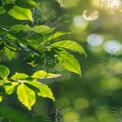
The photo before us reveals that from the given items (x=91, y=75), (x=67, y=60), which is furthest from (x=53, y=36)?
(x=91, y=75)

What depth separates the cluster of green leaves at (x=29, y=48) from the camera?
476mm

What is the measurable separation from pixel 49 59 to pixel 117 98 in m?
4.08

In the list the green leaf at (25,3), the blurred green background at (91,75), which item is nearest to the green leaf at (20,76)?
the green leaf at (25,3)

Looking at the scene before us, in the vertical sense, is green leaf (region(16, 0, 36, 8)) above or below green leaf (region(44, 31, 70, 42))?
above

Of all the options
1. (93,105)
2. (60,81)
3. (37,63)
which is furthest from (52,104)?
(37,63)

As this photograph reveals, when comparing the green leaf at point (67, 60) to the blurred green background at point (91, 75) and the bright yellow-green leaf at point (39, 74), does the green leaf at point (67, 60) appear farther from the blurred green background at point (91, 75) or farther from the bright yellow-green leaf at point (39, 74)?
the blurred green background at point (91, 75)

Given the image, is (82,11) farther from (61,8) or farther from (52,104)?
(52,104)

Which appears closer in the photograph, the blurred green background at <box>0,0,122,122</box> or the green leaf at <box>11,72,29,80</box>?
the green leaf at <box>11,72,29,80</box>

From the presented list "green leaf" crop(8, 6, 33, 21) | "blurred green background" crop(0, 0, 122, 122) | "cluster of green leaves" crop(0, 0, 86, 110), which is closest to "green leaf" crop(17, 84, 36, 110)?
"cluster of green leaves" crop(0, 0, 86, 110)

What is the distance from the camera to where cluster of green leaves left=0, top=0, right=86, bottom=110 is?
48 cm

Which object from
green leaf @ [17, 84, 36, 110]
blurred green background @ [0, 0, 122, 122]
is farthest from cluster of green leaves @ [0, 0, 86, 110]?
blurred green background @ [0, 0, 122, 122]

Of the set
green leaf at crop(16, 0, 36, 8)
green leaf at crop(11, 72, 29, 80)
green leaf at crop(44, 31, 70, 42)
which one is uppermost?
green leaf at crop(16, 0, 36, 8)

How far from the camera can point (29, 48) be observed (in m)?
0.48

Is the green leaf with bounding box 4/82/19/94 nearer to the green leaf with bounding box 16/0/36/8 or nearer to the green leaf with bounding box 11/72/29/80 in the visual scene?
the green leaf with bounding box 11/72/29/80
